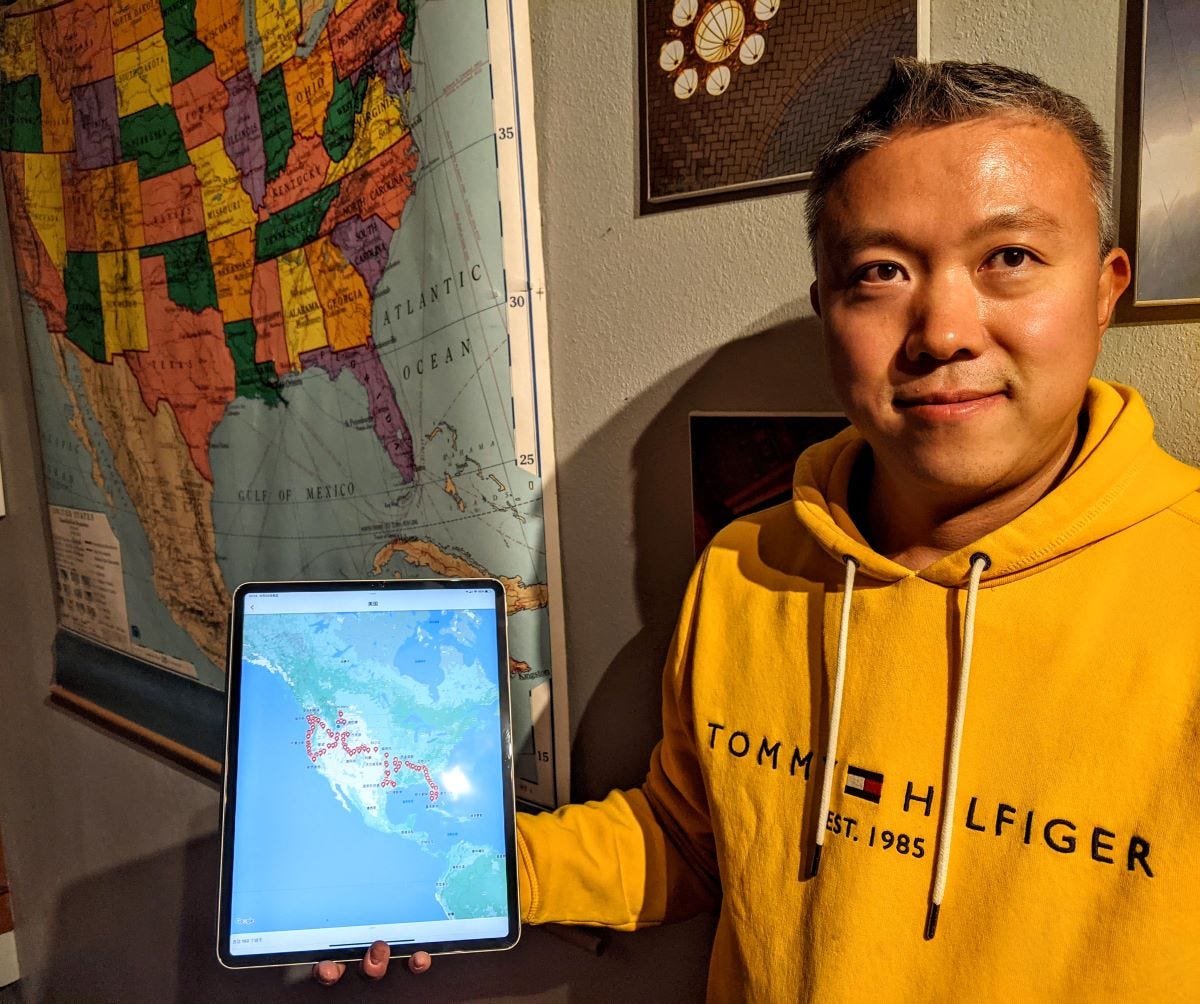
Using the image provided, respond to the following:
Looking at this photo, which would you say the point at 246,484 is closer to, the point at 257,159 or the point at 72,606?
the point at 257,159

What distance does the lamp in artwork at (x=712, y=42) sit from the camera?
2.47 ft

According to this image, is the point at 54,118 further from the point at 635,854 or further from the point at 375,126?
the point at 635,854

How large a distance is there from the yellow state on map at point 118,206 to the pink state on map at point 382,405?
574 mm

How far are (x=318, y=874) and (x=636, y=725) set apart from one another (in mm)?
361

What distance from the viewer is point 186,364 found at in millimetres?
1341

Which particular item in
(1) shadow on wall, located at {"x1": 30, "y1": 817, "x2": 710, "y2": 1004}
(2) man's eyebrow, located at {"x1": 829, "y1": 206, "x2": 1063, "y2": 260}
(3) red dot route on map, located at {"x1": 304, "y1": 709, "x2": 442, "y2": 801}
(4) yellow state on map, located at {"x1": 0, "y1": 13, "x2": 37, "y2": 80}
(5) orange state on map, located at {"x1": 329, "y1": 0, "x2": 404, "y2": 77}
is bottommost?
(1) shadow on wall, located at {"x1": 30, "y1": 817, "x2": 710, "y2": 1004}

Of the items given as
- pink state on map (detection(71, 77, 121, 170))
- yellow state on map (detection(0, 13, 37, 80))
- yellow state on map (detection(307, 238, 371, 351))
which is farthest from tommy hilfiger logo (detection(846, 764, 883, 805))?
yellow state on map (detection(0, 13, 37, 80))

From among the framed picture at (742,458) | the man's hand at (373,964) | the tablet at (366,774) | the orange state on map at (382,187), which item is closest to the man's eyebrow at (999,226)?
the framed picture at (742,458)

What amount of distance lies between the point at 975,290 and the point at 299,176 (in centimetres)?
90

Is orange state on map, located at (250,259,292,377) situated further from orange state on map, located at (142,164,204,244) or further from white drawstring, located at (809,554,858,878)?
white drawstring, located at (809,554,858,878)

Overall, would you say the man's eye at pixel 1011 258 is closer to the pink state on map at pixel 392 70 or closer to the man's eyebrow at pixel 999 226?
the man's eyebrow at pixel 999 226

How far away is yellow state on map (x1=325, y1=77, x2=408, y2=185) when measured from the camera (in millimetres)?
961

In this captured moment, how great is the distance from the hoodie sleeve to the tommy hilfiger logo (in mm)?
188

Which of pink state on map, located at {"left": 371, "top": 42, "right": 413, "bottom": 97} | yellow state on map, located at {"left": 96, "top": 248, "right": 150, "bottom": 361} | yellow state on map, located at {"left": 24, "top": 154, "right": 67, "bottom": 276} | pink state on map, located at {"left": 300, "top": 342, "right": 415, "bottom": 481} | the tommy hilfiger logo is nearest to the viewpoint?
the tommy hilfiger logo
